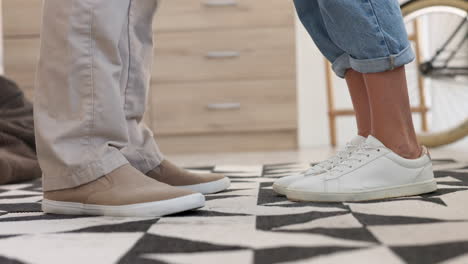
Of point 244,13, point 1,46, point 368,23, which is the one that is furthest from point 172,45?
point 368,23

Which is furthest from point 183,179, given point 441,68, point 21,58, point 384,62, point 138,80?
point 21,58

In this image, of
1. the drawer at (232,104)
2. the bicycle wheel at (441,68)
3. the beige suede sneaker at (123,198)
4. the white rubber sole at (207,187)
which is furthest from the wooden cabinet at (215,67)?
the beige suede sneaker at (123,198)

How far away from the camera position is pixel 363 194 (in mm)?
925

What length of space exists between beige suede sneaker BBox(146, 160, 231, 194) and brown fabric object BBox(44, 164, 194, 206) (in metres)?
0.24

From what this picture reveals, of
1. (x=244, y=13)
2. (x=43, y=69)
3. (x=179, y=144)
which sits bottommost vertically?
(x=179, y=144)

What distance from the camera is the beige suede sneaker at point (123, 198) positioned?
827 millimetres

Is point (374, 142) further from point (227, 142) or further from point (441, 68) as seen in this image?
point (227, 142)

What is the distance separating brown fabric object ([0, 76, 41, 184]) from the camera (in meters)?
1.57

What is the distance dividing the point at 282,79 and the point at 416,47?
775 mm

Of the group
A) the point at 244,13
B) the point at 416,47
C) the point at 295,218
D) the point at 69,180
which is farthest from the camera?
the point at 416,47

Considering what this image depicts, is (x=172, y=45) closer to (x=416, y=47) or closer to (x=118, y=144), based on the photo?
(x=416, y=47)

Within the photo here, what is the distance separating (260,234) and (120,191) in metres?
0.27

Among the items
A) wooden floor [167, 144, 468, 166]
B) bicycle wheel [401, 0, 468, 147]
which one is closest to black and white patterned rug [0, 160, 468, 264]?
wooden floor [167, 144, 468, 166]

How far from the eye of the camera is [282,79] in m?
2.86
